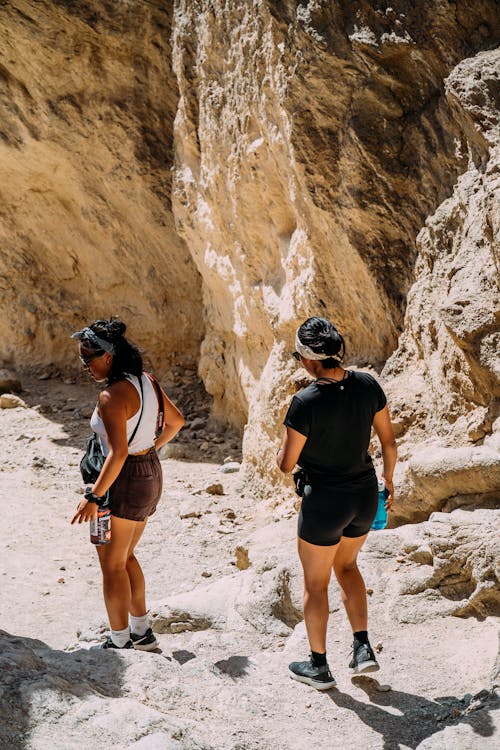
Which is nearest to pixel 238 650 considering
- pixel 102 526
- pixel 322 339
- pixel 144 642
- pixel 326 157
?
pixel 144 642

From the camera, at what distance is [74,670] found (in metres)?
3.04

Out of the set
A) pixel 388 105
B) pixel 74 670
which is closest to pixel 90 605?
pixel 74 670

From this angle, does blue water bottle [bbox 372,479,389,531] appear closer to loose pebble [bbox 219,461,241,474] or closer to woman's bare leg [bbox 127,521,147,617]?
woman's bare leg [bbox 127,521,147,617]

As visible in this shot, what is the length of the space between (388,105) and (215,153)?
255cm

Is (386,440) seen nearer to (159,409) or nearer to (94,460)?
(159,409)

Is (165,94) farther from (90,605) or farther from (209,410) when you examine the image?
(90,605)

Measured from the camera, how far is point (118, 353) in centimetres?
366

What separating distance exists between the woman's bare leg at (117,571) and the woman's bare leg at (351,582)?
925 millimetres

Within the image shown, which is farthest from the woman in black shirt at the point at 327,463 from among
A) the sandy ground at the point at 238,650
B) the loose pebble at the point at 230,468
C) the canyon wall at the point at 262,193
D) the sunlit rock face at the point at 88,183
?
the sunlit rock face at the point at 88,183

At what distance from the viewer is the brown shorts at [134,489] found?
11.9 feet

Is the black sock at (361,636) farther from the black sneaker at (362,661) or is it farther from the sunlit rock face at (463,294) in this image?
the sunlit rock face at (463,294)

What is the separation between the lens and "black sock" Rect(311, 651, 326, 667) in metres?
3.36

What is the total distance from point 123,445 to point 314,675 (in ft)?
3.95

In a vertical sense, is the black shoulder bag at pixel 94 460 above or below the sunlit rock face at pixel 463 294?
below
